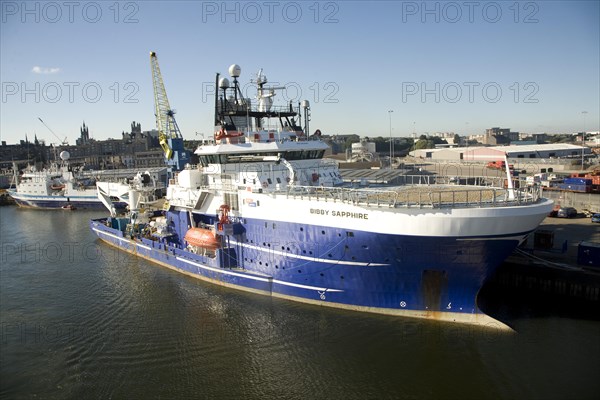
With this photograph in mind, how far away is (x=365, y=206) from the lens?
54.0 feet

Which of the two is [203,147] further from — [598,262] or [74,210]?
[74,210]

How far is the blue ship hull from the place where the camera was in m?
15.9

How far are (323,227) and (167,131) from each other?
23.9 metres

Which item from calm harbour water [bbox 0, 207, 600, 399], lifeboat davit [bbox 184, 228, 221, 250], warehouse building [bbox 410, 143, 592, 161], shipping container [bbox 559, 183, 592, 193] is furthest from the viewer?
warehouse building [bbox 410, 143, 592, 161]

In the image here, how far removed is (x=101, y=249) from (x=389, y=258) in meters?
26.2

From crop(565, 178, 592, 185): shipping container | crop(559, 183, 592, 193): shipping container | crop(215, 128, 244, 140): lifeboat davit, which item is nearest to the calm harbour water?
crop(215, 128, 244, 140): lifeboat davit


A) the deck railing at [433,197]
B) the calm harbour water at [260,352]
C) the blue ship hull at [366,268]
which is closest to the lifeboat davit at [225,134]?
the blue ship hull at [366,268]

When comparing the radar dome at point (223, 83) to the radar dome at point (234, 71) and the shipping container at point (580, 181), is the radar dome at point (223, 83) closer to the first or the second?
the radar dome at point (234, 71)

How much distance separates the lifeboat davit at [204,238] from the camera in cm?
2172

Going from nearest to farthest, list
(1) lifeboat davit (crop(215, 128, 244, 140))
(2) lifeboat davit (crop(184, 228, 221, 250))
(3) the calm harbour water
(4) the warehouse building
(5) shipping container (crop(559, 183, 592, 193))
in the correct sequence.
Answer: (3) the calm harbour water, (2) lifeboat davit (crop(184, 228, 221, 250)), (1) lifeboat davit (crop(215, 128, 244, 140)), (5) shipping container (crop(559, 183, 592, 193)), (4) the warehouse building

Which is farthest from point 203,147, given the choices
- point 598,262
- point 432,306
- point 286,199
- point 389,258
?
point 598,262

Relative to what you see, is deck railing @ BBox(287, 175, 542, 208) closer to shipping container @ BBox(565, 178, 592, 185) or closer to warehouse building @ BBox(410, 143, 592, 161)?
shipping container @ BBox(565, 178, 592, 185)

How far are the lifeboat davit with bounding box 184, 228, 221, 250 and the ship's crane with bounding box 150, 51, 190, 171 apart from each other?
966 cm

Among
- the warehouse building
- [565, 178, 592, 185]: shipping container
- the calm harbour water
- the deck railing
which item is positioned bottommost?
the calm harbour water
